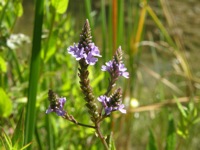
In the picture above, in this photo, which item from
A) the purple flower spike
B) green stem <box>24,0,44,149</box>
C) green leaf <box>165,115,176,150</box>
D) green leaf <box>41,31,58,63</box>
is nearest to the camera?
the purple flower spike

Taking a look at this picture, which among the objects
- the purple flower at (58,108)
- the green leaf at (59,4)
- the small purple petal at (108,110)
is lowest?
the small purple petal at (108,110)

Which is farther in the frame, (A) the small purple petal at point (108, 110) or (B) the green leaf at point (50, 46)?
(B) the green leaf at point (50, 46)

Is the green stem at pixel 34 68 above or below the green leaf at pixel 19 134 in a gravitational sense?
above

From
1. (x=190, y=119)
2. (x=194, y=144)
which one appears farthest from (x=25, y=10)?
(x=190, y=119)

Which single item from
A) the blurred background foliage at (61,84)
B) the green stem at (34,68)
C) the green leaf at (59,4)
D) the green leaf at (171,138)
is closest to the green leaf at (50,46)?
the blurred background foliage at (61,84)

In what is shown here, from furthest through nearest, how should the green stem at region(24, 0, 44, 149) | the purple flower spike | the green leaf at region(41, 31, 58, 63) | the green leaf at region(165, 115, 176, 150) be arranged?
1. the green leaf at region(41, 31, 58, 63)
2. the green leaf at region(165, 115, 176, 150)
3. the green stem at region(24, 0, 44, 149)
4. the purple flower spike

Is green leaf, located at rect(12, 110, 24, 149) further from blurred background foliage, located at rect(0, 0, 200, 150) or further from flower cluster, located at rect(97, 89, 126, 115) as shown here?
flower cluster, located at rect(97, 89, 126, 115)

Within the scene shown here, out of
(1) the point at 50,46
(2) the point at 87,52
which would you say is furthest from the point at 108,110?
(1) the point at 50,46

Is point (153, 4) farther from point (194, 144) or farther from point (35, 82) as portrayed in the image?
point (35, 82)

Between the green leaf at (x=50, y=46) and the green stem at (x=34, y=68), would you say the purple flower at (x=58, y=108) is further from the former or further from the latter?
the green leaf at (x=50, y=46)

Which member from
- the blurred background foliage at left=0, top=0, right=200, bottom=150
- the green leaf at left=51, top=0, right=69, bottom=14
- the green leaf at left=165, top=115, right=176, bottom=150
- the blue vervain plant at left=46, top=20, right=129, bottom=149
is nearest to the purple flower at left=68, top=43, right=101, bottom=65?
the blue vervain plant at left=46, top=20, right=129, bottom=149

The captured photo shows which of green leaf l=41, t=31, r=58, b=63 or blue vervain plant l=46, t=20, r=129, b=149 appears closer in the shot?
blue vervain plant l=46, t=20, r=129, b=149

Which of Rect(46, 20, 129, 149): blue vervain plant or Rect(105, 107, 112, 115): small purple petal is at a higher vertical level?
Rect(46, 20, 129, 149): blue vervain plant
